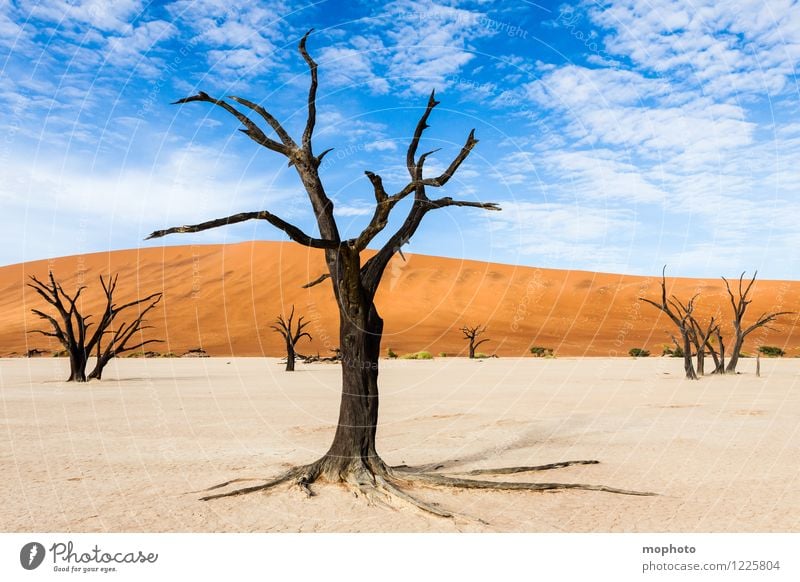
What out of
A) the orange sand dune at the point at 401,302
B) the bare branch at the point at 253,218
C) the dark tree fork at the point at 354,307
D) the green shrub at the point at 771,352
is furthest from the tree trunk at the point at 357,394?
the green shrub at the point at 771,352

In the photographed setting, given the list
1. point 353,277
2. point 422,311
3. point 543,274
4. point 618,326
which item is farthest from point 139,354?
point 543,274

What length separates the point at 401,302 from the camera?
7931 cm

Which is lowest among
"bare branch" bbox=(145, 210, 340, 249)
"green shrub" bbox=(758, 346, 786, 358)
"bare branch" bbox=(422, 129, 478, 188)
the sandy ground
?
the sandy ground

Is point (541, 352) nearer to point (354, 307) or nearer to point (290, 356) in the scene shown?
point (290, 356)

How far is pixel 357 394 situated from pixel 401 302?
70285mm

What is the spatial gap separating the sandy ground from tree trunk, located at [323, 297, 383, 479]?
0.51 meters

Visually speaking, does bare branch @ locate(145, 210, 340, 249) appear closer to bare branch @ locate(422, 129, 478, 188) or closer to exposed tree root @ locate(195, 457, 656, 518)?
bare branch @ locate(422, 129, 478, 188)

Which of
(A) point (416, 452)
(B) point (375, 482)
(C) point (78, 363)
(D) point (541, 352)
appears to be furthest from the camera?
(D) point (541, 352)

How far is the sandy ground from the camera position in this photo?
7.44 m

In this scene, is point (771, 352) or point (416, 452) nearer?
point (416, 452)

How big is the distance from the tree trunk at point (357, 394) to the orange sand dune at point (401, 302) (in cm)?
4736

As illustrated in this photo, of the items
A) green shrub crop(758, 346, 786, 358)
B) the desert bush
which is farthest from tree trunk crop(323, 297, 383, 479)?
green shrub crop(758, 346, 786, 358)

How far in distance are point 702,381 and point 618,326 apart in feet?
153

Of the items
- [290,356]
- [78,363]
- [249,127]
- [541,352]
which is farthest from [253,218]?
[541,352]
